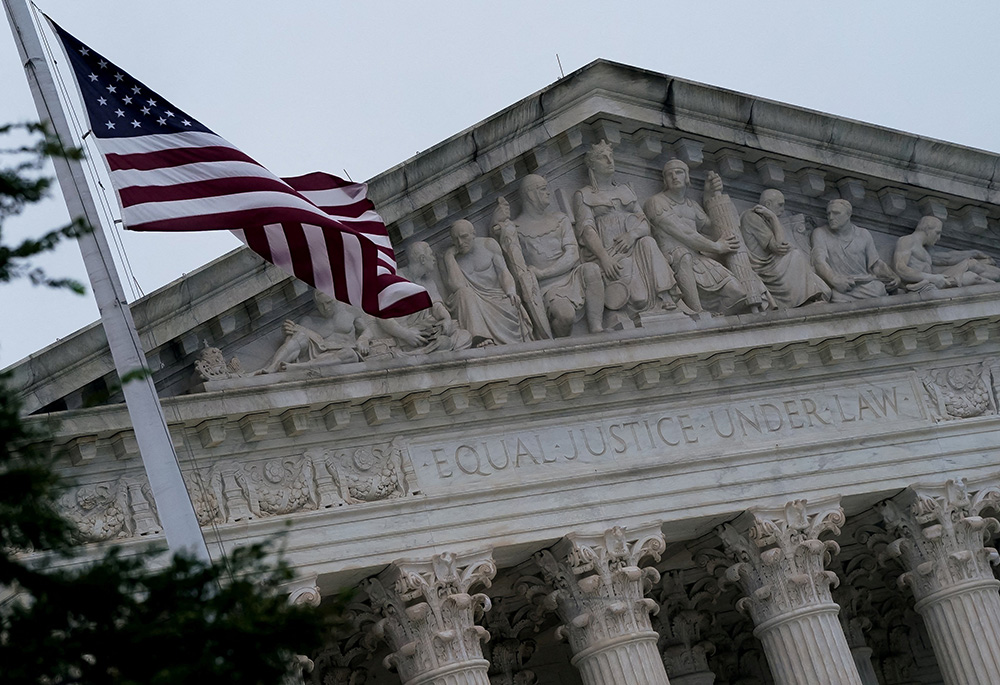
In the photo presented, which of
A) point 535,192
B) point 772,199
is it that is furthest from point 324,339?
point 772,199

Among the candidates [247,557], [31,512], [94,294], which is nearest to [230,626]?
[247,557]

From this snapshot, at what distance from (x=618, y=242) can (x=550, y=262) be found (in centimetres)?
101

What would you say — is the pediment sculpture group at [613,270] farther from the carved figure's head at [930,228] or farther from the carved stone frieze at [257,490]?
the carved stone frieze at [257,490]

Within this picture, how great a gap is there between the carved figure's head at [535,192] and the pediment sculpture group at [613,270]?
0.06 ft

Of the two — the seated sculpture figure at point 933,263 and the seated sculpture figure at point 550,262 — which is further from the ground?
the seated sculpture figure at point 550,262

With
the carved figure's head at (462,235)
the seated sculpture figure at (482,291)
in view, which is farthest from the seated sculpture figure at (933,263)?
the carved figure's head at (462,235)

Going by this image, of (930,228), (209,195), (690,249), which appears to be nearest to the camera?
(209,195)

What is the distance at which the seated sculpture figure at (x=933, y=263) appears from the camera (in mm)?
22969

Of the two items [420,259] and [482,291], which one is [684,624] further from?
[420,259]

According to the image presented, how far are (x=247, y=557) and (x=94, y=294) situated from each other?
6.36 metres

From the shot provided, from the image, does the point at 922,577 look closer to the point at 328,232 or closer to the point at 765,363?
the point at 765,363

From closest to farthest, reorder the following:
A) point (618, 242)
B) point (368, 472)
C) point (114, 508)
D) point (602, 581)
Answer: point (114, 508) → point (368, 472) → point (602, 581) → point (618, 242)

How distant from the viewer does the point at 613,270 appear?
21.4 metres

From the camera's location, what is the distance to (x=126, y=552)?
18.5 metres
